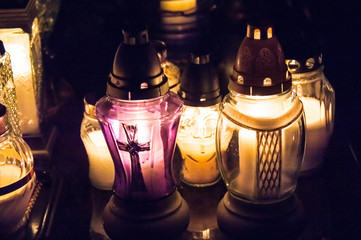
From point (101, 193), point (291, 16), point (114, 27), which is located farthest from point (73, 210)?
point (291, 16)

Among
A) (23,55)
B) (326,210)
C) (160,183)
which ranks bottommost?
(326,210)

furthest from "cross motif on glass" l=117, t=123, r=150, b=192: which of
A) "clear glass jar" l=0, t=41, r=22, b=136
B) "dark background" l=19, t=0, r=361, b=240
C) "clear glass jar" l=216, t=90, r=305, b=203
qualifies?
"dark background" l=19, t=0, r=361, b=240

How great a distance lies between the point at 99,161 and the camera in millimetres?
1304

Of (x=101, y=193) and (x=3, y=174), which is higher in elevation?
(x=3, y=174)

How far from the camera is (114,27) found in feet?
5.90

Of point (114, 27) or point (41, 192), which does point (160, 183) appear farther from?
point (114, 27)

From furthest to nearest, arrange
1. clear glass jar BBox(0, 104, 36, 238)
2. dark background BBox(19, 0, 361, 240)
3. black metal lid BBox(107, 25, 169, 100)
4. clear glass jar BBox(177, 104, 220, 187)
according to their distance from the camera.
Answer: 1. dark background BBox(19, 0, 361, 240)
2. clear glass jar BBox(177, 104, 220, 187)
3. clear glass jar BBox(0, 104, 36, 238)
4. black metal lid BBox(107, 25, 169, 100)

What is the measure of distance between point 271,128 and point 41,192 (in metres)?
0.48

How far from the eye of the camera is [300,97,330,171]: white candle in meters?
1.31

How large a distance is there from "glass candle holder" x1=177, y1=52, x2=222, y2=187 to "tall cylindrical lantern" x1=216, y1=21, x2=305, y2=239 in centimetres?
7

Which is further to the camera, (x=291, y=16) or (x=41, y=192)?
(x=291, y=16)

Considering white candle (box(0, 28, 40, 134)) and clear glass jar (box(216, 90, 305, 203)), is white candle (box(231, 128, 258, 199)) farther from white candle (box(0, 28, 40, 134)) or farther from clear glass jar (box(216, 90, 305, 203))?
white candle (box(0, 28, 40, 134))

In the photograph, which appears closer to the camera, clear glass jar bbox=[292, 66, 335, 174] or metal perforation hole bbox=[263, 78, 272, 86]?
metal perforation hole bbox=[263, 78, 272, 86]

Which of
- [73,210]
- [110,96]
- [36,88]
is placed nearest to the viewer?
[110,96]
